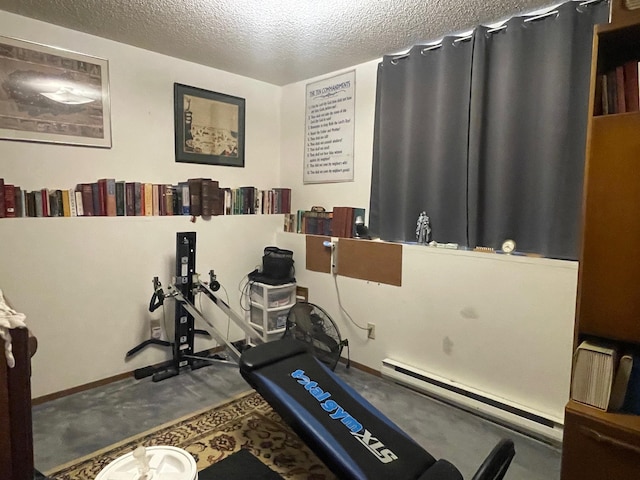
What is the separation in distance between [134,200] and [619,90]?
279 centimetres

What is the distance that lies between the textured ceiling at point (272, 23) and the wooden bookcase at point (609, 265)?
100cm

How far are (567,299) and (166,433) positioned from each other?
223 centimetres

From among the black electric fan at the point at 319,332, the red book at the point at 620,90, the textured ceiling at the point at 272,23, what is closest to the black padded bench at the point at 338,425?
the black electric fan at the point at 319,332

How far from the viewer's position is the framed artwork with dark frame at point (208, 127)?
3.12 metres

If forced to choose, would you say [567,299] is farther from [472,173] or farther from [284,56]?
[284,56]

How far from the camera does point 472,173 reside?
245 cm

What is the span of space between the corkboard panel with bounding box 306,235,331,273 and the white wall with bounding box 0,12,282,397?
2.04ft

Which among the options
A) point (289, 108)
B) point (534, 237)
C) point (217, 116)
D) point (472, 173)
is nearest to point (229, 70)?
point (217, 116)

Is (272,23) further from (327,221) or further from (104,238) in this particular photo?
(104,238)

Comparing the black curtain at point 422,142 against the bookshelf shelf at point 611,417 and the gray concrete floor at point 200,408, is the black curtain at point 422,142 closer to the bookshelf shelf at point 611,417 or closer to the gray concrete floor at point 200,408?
the gray concrete floor at point 200,408

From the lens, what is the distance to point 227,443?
6.71ft

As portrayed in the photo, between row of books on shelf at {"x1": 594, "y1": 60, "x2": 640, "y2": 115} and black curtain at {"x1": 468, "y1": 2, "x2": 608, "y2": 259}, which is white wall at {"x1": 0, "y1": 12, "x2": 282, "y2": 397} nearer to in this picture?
black curtain at {"x1": 468, "y1": 2, "x2": 608, "y2": 259}

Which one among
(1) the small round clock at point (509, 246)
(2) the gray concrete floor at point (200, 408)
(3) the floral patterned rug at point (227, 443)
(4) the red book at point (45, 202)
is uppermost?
(4) the red book at point (45, 202)

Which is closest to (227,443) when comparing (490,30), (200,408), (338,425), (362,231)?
(200,408)
